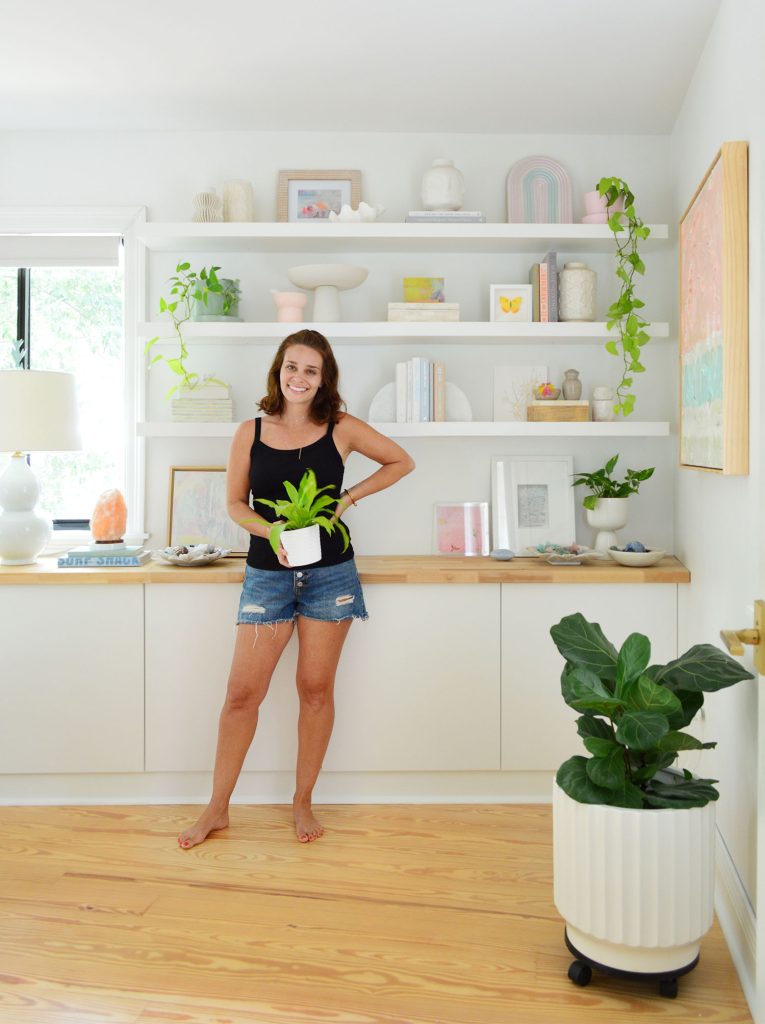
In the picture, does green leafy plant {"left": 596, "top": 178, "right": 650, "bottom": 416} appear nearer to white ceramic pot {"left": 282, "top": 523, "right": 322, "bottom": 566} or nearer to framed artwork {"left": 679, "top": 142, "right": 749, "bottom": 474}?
framed artwork {"left": 679, "top": 142, "right": 749, "bottom": 474}

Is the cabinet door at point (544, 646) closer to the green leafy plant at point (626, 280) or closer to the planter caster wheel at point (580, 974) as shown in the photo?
the green leafy plant at point (626, 280)

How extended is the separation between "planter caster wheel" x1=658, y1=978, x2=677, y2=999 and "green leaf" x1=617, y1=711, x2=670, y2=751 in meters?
0.55

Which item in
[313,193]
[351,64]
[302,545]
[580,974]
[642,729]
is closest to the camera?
[642,729]

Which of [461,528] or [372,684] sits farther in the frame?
[461,528]

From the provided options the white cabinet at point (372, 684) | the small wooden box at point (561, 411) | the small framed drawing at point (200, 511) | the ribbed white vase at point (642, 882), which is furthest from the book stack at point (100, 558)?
the ribbed white vase at point (642, 882)

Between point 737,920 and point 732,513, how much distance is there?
1.06m

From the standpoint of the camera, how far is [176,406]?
3.37 metres

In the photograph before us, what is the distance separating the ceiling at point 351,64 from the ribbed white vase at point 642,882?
2.26 m

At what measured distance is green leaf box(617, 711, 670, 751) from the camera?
1.88 meters

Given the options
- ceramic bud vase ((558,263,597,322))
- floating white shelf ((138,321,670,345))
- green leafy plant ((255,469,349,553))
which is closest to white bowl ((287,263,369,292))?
floating white shelf ((138,321,670,345))

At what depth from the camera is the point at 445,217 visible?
10.8 feet

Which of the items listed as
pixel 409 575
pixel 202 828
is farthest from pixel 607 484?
pixel 202 828

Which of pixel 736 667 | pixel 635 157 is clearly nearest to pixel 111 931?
pixel 736 667

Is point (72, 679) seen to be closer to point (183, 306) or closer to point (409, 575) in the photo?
point (409, 575)
